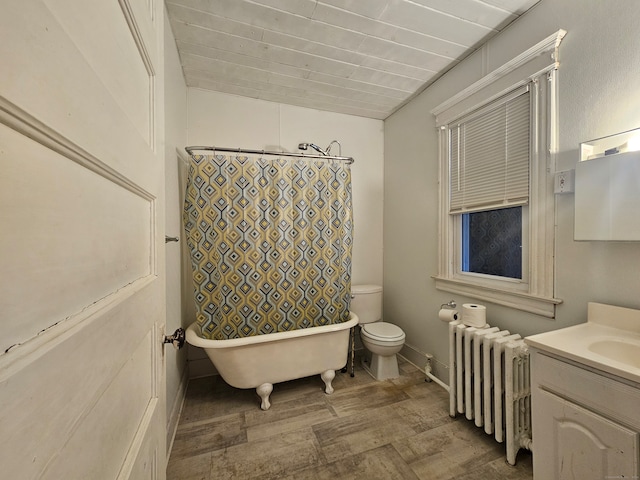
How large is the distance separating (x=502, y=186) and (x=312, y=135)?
166 cm

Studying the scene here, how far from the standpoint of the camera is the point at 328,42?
1.67 meters

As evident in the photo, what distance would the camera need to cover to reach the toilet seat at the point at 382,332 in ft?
6.80

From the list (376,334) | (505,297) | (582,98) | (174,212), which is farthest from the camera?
(376,334)

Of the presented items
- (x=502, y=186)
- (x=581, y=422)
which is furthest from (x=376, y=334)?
(x=502, y=186)

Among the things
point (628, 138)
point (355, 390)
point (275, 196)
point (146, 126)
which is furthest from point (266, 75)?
point (355, 390)

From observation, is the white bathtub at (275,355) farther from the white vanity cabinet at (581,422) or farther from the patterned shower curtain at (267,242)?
the white vanity cabinet at (581,422)

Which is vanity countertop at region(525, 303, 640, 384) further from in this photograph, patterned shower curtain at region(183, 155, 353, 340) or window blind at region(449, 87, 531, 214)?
patterned shower curtain at region(183, 155, 353, 340)

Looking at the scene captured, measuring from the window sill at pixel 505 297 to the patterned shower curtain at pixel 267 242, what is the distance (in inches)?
32.0

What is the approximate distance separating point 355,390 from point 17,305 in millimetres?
2148

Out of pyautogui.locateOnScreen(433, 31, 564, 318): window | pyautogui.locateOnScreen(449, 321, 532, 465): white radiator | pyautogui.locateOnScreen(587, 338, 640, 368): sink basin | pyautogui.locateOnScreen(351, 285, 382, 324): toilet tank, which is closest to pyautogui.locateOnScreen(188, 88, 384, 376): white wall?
pyautogui.locateOnScreen(351, 285, 382, 324): toilet tank

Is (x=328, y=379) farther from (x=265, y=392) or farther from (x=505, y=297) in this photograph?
(x=505, y=297)

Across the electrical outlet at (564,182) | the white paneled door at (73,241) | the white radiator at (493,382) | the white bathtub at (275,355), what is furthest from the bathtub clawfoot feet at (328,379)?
the electrical outlet at (564,182)

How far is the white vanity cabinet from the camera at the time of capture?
0.83 m

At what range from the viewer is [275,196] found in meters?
2.03
